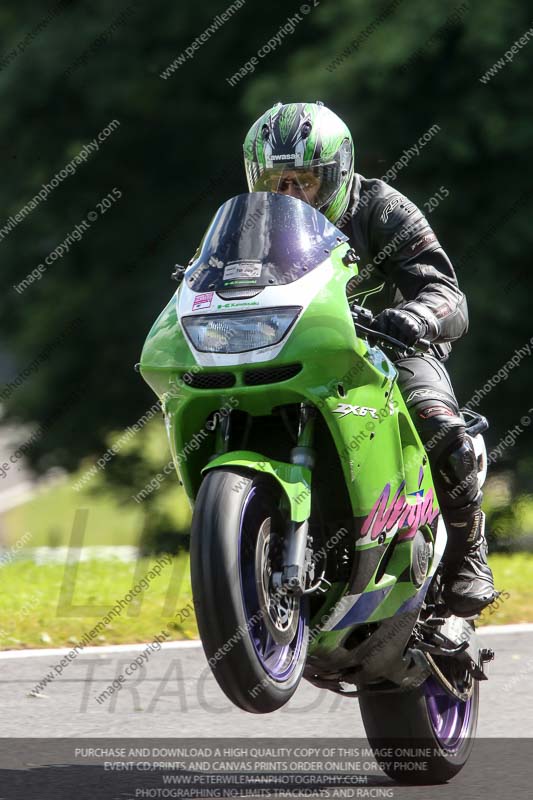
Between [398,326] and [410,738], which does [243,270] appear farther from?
[410,738]

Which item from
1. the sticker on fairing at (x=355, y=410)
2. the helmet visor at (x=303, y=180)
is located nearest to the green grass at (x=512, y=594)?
the helmet visor at (x=303, y=180)

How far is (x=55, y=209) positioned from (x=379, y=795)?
9523 millimetres

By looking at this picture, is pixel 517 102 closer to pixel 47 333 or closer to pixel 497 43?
pixel 497 43

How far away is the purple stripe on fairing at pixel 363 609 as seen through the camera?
398cm

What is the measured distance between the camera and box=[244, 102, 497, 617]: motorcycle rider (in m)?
4.34

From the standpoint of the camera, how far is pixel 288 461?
3939 millimetres

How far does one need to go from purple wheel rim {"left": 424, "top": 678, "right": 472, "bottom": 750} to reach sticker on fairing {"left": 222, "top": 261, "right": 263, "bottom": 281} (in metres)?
1.71

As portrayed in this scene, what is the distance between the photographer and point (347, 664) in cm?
414

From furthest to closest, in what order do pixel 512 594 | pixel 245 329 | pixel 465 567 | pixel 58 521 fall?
pixel 58 521 < pixel 512 594 < pixel 465 567 < pixel 245 329

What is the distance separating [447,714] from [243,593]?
67.4 inches

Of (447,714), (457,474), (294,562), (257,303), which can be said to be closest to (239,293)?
(257,303)

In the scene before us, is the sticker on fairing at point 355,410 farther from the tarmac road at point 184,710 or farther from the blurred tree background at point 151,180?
the blurred tree background at point 151,180

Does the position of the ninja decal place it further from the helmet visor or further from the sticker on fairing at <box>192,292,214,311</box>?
the helmet visor

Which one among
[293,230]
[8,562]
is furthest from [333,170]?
[8,562]
